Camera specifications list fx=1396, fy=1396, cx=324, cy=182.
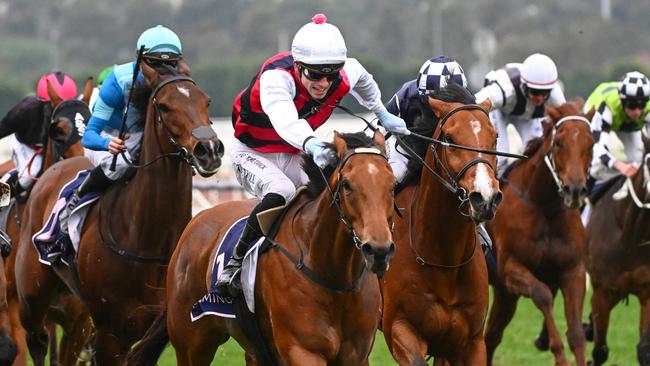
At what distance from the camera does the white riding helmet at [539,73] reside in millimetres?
9547

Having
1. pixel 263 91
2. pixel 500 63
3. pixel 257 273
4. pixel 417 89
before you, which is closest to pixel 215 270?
pixel 257 273

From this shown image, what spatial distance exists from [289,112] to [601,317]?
4.79 metres

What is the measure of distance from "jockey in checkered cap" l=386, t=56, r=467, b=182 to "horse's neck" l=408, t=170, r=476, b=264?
395 mm

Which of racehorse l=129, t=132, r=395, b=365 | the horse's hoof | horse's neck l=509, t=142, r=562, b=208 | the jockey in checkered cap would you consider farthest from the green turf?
racehorse l=129, t=132, r=395, b=365

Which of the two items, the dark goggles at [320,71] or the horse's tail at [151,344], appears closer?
the dark goggles at [320,71]

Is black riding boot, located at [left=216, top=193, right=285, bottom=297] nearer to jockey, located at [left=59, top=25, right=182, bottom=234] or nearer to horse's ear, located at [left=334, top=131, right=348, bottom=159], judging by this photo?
horse's ear, located at [left=334, top=131, right=348, bottom=159]

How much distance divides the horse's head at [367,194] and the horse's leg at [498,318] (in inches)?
149

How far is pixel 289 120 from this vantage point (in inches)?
248

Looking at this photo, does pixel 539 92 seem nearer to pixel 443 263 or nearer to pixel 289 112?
pixel 443 263

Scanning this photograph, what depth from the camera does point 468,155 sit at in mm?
6781

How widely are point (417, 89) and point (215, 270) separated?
5.82ft

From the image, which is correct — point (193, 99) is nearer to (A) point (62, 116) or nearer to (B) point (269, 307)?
(B) point (269, 307)

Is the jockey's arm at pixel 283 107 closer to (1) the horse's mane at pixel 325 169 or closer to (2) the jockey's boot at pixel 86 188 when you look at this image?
(1) the horse's mane at pixel 325 169

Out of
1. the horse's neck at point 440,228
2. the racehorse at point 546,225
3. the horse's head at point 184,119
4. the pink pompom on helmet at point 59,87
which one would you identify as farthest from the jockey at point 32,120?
the horse's neck at point 440,228
